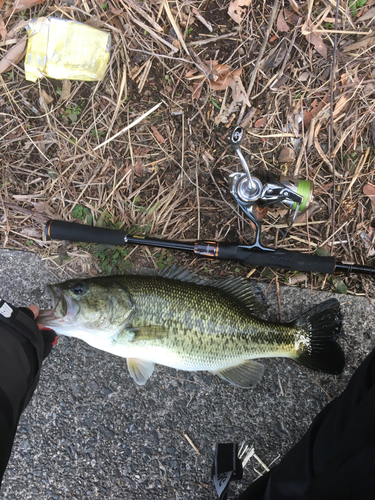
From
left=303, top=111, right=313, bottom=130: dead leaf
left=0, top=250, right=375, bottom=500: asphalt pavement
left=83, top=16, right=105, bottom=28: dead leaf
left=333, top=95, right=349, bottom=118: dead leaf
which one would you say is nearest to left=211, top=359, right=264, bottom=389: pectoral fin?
left=0, top=250, right=375, bottom=500: asphalt pavement

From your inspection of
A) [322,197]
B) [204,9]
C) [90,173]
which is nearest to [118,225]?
[90,173]

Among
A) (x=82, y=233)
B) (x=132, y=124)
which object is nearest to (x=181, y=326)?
(x=82, y=233)

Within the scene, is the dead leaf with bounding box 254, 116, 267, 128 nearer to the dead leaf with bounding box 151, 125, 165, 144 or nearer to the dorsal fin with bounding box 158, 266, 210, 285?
the dead leaf with bounding box 151, 125, 165, 144

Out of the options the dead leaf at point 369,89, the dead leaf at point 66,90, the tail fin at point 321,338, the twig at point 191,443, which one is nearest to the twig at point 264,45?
the dead leaf at point 369,89

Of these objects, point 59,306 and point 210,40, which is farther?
point 210,40

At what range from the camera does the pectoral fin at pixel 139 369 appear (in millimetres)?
2109

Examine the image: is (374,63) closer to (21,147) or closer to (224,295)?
(224,295)

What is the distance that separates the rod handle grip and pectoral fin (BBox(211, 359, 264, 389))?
117 centimetres

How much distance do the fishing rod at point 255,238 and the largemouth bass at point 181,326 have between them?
24 centimetres

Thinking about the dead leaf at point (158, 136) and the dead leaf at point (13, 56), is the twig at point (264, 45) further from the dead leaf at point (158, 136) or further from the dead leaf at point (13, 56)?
the dead leaf at point (13, 56)

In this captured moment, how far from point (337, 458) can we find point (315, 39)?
8.79 ft

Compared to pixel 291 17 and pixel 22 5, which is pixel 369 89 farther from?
pixel 22 5

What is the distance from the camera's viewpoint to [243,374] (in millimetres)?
2141

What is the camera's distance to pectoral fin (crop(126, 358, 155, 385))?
2.11 meters
